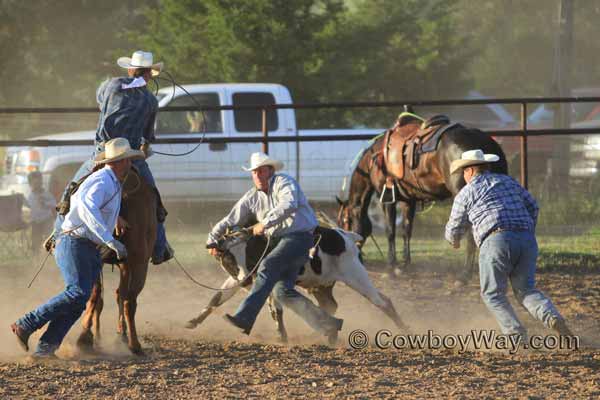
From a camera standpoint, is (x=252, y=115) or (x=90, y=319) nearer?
(x=90, y=319)

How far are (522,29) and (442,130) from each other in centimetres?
3756

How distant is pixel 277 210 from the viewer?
24.2 ft

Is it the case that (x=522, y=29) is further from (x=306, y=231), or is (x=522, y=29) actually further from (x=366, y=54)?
(x=306, y=231)

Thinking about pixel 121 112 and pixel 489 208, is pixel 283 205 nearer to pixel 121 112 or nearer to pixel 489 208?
pixel 121 112

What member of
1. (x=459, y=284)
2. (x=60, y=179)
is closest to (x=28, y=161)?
(x=60, y=179)

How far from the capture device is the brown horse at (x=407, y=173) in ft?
32.1

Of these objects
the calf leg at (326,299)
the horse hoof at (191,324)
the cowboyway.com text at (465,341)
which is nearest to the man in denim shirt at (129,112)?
the horse hoof at (191,324)

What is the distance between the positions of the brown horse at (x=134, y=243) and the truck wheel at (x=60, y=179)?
5.88 metres

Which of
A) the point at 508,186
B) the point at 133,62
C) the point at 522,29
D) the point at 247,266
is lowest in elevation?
the point at 247,266

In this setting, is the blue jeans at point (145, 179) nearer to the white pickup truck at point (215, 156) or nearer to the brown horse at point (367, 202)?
the brown horse at point (367, 202)

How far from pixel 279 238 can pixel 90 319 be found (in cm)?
147

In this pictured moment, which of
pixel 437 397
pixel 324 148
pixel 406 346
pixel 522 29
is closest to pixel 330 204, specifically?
pixel 324 148

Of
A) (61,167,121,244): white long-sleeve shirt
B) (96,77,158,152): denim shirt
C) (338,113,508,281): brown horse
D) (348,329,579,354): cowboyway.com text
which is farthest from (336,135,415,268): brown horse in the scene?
(61,167,121,244): white long-sleeve shirt

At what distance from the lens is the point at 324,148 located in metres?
14.8
